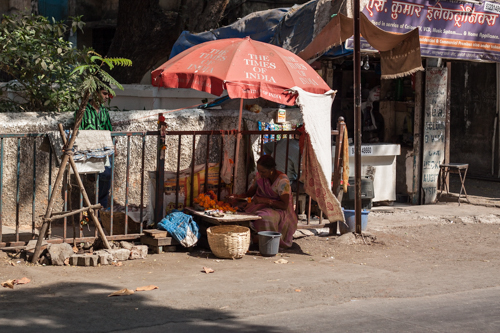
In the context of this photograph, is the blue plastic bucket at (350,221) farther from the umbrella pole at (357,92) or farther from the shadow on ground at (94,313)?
the shadow on ground at (94,313)

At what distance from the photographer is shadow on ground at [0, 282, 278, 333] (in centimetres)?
444

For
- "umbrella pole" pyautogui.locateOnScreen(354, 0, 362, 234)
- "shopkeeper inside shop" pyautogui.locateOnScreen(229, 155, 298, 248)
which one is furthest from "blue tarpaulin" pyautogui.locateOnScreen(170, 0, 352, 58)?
"shopkeeper inside shop" pyautogui.locateOnScreen(229, 155, 298, 248)

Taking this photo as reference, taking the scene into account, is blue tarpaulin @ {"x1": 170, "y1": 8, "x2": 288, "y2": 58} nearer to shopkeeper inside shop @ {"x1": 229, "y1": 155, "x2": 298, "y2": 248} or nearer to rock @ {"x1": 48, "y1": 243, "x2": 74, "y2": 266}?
shopkeeper inside shop @ {"x1": 229, "y1": 155, "x2": 298, "y2": 248}

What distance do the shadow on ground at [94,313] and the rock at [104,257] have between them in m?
0.91

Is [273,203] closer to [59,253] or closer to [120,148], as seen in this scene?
[120,148]

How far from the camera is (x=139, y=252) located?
674cm

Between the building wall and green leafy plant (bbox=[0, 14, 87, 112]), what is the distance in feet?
33.0

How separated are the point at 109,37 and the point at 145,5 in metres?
4.36

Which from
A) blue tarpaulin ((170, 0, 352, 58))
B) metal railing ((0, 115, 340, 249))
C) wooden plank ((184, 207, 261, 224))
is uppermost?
blue tarpaulin ((170, 0, 352, 58))

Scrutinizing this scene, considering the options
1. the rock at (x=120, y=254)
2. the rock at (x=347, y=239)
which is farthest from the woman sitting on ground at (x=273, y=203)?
the rock at (x=120, y=254)

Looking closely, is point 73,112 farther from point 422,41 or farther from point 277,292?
point 422,41

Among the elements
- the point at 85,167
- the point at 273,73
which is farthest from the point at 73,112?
the point at 273,73

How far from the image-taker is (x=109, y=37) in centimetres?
1647

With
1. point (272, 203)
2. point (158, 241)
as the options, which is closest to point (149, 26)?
point (272, 203)
